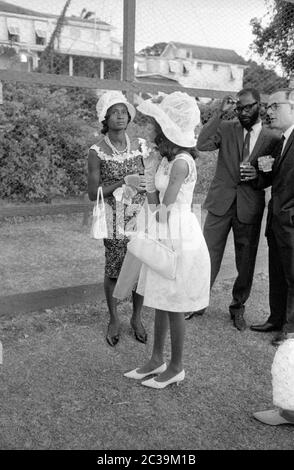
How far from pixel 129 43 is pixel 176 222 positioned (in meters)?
1.99

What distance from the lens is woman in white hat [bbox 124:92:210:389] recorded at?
10.5ft

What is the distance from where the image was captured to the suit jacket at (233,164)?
4.32 m

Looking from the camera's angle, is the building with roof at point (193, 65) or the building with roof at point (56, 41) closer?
the building with roof at point (56, 41)

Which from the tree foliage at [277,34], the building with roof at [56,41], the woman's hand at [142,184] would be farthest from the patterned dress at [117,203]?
the tree foliage at [277,34]

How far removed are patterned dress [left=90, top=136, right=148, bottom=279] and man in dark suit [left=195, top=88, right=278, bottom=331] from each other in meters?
0.73

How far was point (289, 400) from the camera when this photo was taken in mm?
2986

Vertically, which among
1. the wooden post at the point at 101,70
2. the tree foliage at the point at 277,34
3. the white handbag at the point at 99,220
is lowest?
the white handbag at the point at 99,220

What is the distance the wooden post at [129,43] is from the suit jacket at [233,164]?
0.80 metres

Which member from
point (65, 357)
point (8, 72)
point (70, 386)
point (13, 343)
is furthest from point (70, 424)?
point (8, 72)

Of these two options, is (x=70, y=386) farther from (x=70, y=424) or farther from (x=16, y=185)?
(x=16, y=185)

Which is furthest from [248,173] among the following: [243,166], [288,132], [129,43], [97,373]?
[97,373]

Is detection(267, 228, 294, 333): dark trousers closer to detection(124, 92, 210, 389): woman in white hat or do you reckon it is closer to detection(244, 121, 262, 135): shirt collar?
detection(244, 121, 262, 135): shirt collar

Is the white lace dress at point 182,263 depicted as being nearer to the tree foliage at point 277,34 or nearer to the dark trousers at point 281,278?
the dark trousers at point 281,278

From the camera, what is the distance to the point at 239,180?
4.36m
